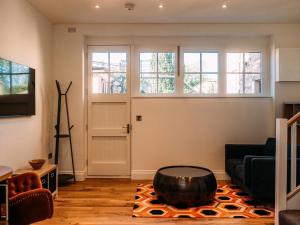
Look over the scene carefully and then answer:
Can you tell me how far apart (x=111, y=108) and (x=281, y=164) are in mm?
3182

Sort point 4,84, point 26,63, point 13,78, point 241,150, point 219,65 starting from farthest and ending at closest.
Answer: point 219,65, point 241,150, point 26,63, point 13,78, point 4,84

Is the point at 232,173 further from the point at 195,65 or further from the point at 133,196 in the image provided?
the point at 195,65

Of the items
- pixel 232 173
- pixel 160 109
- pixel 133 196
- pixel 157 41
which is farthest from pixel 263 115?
pixel 133 196

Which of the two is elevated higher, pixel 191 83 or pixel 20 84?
pixel 191 83

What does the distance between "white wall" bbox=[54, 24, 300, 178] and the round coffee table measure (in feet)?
4.23

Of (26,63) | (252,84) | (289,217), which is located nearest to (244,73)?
(252,84)

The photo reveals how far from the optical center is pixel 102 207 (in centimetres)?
353

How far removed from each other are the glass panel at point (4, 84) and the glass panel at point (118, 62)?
2151 millimetres

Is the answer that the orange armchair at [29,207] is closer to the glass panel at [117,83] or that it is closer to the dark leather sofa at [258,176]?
the dark leather sofa at [258,176]

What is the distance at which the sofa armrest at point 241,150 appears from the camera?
14.9ft

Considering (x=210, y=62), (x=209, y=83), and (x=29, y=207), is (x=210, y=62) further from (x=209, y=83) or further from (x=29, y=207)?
(x=29, y=207)

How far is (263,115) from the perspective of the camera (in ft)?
16.2

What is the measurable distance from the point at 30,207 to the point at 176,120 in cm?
306

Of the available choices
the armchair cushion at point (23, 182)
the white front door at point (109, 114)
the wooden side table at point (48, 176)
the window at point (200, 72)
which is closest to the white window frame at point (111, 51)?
the white front door at point (109, 114)
